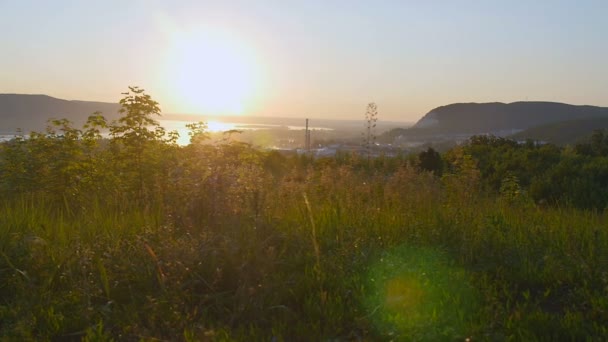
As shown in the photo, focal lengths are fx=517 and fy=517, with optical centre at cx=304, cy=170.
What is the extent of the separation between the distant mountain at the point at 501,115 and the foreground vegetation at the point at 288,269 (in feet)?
322

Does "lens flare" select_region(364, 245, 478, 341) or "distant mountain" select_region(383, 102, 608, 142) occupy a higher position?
"distant mountain" select_region(383, 102, 608, 142)

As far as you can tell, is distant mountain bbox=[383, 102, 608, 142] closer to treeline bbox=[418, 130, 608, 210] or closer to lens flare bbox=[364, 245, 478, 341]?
treeline bbox=[418, 130, 608, 210]

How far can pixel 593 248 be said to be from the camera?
4289 mm

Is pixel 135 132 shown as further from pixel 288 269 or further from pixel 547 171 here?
pixel 547 171

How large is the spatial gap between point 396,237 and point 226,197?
157cm

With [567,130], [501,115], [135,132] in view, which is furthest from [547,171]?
[501,115]

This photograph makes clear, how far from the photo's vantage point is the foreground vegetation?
3188mm

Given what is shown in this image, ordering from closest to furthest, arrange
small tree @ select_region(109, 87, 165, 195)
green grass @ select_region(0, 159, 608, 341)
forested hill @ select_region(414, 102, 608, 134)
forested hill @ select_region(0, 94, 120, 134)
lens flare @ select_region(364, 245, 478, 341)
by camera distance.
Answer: lens flare @ select_region(364, 245, 478, 341), green grass @ select_region(0, 159, 608, 341), small tree @ select_region(109, 87, 165, 195), forested hill @ select_region(0, 94, 120, 134), forested hill @ select_region(414, 102, 608, 134)

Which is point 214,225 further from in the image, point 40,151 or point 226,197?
point 40,151

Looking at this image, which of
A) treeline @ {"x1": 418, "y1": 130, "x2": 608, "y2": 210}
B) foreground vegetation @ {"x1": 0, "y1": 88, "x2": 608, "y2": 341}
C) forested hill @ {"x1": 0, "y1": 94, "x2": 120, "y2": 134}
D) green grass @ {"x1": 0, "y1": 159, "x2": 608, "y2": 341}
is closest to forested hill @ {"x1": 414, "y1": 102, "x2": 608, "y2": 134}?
forested hill @ {"x1": 0, "y1": 94, "x2": 120, "y2": 134}

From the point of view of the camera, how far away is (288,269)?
A: 3.99 meters

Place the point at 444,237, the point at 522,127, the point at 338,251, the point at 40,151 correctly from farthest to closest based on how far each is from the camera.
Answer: the point at 522,127
the point at 40,151
the point at 444,237
the point at 338,251

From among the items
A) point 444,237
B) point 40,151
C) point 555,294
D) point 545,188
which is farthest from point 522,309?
point 545,188

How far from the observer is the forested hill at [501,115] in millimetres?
105125
